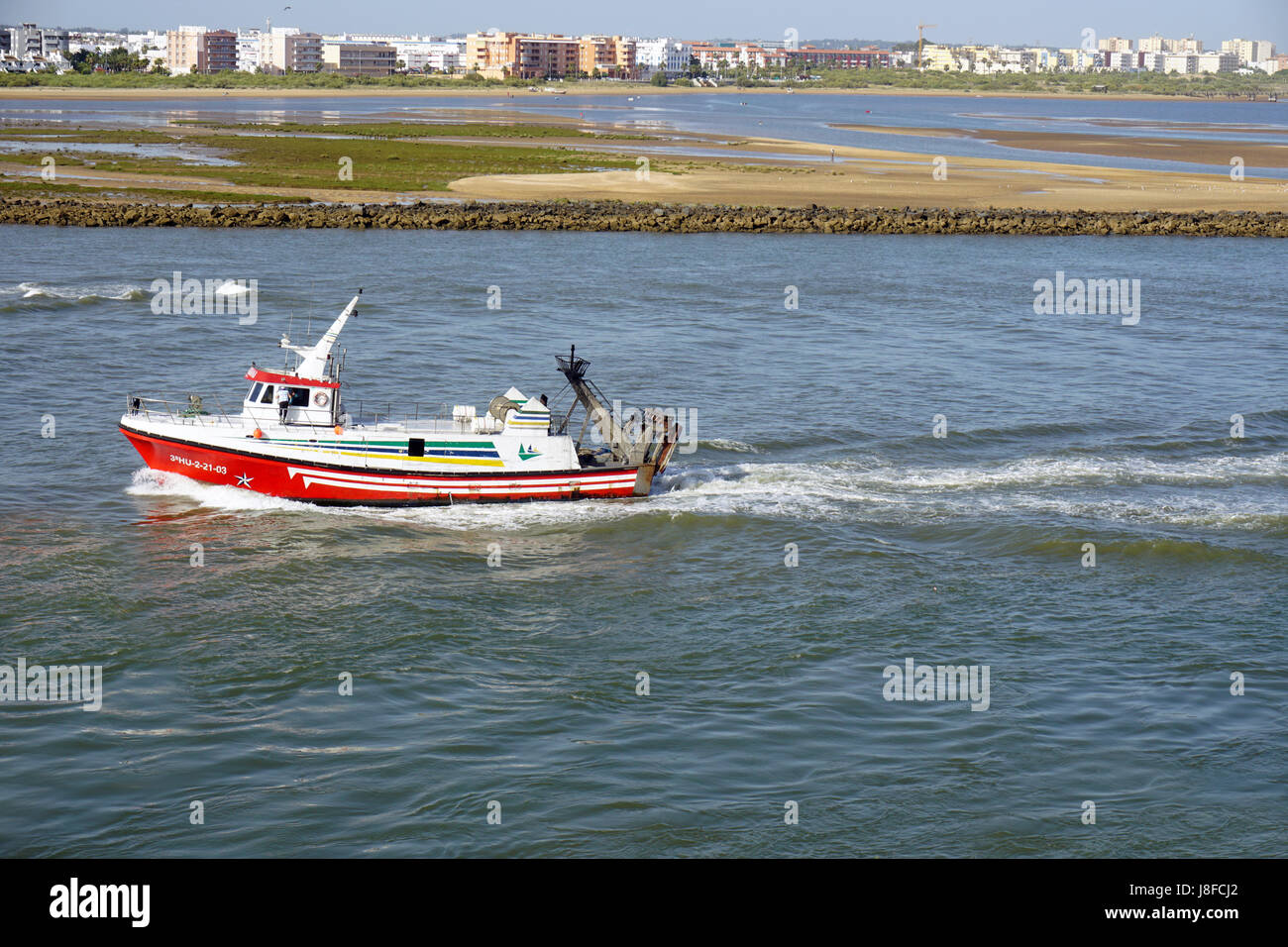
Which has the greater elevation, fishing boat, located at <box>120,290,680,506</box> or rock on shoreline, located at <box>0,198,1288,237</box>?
rock on shoreline, located at <box>0,198,1288,237</box>

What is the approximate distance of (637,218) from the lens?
293 ft

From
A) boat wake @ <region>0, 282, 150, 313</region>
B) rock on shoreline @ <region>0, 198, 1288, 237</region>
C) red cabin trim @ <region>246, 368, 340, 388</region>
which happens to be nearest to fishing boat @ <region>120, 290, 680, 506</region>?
red cabin trim @ <region>246, 368, 340, 388</region>

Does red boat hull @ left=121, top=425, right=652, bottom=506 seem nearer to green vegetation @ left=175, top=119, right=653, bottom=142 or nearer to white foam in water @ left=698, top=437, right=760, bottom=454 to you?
white foam in water @ left=698, top=437, right=760, bottom=454

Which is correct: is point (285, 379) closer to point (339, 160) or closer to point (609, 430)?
point (609, 430)

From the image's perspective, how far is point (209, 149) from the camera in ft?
415

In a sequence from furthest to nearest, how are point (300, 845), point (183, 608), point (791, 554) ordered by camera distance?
point (791, 554) → point (183, 608) → point (300, 845)

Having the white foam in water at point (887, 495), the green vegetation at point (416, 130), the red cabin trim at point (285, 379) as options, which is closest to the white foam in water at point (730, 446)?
the white foam in water at point (887, 495)

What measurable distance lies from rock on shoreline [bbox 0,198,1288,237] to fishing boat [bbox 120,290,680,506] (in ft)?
182

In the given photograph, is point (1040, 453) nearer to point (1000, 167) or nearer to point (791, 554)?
point (791, 554)

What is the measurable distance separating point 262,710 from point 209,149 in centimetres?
11434

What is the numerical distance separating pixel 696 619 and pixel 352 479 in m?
9.89

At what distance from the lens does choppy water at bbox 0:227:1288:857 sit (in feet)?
66.6

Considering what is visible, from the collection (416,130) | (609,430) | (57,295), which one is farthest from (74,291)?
(416,130)
